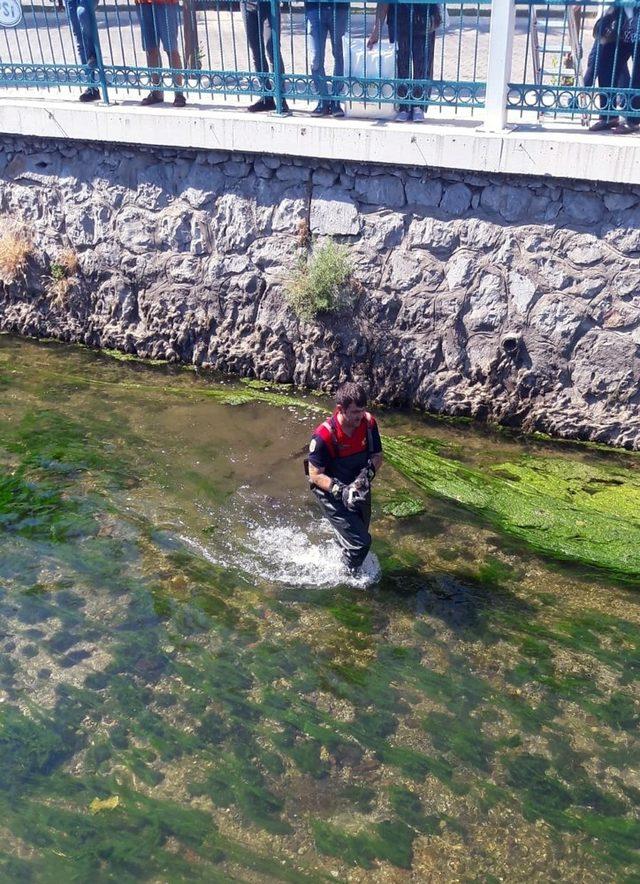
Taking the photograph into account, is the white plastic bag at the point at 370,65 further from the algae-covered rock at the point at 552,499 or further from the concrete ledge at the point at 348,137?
the algae-covered rock at the point at 552,499

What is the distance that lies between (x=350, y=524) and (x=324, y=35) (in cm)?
476

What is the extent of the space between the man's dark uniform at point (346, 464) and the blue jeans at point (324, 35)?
3750mm

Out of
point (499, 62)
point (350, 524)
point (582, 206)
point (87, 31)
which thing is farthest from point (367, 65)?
point (350, 524)

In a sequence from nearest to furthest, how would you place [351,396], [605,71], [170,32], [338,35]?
[351,396] < [605,71] < [338,35] < [170,32]

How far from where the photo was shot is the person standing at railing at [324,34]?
7.91 meters

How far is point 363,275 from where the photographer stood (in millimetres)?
8227

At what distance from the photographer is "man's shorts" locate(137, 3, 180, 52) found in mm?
8625

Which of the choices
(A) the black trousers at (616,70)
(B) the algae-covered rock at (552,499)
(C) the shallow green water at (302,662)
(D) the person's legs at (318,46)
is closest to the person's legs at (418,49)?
(D) the person's legs at (318,46)

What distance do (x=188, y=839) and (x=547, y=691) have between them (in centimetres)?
231

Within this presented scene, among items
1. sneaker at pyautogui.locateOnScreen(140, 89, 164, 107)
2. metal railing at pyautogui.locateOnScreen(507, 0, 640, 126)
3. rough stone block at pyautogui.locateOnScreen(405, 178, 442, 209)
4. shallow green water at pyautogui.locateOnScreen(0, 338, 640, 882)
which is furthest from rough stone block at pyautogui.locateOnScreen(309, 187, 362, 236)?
sneaker at pyautogui.locateOnScreen(140, 89, 164, 107)

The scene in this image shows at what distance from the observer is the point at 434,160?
7.50 m

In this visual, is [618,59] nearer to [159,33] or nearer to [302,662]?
[159,33]

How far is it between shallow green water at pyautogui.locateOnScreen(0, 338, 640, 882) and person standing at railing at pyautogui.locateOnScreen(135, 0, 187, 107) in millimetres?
3493

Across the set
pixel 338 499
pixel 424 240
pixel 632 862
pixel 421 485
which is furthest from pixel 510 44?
pixel 632 862
